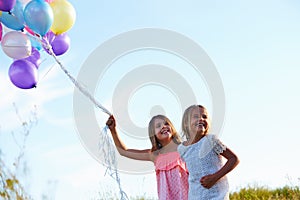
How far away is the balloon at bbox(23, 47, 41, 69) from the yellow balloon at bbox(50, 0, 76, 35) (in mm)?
273

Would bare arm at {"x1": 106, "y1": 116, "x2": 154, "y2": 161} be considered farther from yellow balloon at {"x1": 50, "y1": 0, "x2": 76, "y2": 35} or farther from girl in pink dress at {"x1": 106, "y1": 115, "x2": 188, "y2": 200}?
yellow balloon at {"x1": 50, "y1": 0, "x2": 76, "y2": 35}

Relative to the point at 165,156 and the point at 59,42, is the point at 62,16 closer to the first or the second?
the point at 59,42

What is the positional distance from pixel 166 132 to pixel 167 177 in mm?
338

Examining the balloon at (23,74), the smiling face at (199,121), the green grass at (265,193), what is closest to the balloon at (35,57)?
the balloon at (23,74)

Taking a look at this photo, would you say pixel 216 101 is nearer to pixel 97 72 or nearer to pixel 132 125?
pixel 132 125

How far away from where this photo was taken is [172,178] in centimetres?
371

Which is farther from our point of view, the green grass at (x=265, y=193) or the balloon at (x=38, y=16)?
the green grass at (x=265, y=193)

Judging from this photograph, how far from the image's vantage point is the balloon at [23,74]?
142 inches

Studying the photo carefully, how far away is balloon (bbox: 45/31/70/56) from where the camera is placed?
12.5 ft

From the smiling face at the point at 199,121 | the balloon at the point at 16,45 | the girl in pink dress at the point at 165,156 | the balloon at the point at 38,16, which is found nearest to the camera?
the smiling face at the point at 199,121

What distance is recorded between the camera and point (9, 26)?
3660 millimetres

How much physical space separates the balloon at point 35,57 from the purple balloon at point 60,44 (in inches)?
5.3

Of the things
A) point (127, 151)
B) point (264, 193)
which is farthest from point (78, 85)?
point (264, 193)

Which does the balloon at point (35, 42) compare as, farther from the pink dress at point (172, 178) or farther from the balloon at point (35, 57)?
the pink dress at point (172, 178)
